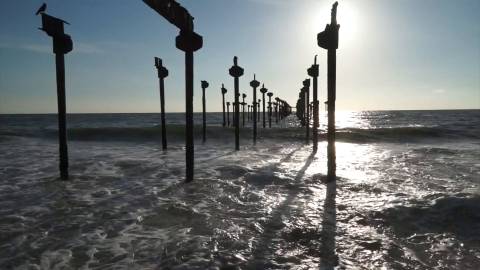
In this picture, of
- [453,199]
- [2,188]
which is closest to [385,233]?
[453,199]

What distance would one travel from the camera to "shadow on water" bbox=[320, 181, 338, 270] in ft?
12.0

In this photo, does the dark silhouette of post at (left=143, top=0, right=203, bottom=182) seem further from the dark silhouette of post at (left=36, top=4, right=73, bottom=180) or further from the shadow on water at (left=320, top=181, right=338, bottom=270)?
the shadow on water at (left=320, top=181, right=338, bottom=270)

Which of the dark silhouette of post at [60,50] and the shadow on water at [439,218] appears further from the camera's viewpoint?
the dark silhouette of post at [60,50]

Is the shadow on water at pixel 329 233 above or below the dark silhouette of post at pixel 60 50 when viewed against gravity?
below

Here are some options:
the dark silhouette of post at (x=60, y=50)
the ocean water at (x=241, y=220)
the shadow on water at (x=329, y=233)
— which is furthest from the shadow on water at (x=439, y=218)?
the dark silhouette of post at (x=60, y=50)

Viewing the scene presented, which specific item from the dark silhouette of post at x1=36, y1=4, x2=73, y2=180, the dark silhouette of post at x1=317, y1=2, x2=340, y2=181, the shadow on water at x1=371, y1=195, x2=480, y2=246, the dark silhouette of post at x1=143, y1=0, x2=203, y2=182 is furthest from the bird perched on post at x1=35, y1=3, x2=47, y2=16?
the shadow on water at x1=371, y1=195, x2=480, y2=246

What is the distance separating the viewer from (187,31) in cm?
766

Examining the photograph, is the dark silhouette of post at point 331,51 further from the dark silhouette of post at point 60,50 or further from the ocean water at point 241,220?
the dark silhouette of post at point 60,50

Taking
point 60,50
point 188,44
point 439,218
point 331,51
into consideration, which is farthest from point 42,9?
point 439,218

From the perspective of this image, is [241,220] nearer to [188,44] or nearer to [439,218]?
[439,218]

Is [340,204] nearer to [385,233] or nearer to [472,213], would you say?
[385,233]

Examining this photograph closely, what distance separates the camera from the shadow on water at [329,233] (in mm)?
3660

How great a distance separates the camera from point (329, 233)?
4.48 meters

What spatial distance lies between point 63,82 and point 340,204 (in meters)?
6.19
